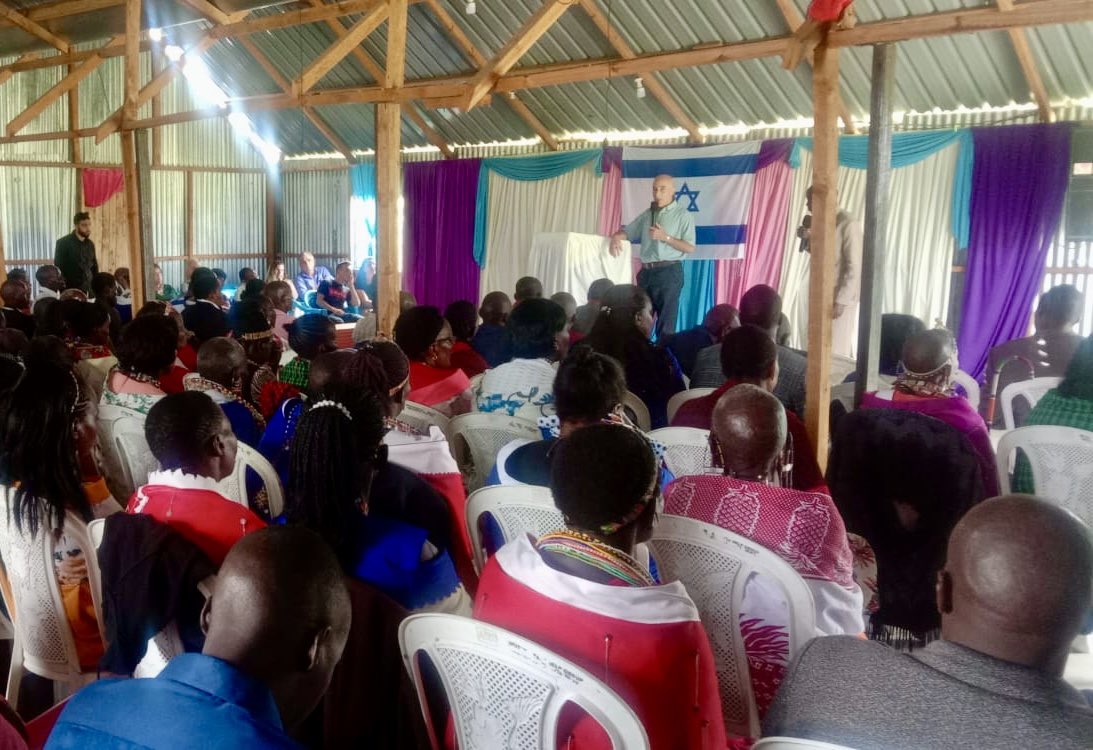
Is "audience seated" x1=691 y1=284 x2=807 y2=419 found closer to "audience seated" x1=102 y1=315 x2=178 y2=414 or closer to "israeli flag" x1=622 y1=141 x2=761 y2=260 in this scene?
"audience seated" x1=102 y1=315 x2=178 y2=414

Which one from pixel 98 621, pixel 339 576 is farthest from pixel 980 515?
pixel 98 621

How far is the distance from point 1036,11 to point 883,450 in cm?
252

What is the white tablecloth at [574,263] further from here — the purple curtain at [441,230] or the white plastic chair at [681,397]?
the white plastic chair at [681,397]

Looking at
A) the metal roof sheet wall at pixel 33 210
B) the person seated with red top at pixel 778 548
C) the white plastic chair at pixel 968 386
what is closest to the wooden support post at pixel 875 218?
the white plastic chair at pixel 968 386

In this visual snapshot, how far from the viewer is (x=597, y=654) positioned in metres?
1.52

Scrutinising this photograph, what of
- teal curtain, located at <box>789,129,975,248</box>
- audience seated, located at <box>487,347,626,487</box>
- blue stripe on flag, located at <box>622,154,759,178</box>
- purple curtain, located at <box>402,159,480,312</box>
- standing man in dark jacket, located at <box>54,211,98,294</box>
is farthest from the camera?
purple curtain, located at <box>402,159,480,312</box>

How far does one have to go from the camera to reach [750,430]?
2.28m

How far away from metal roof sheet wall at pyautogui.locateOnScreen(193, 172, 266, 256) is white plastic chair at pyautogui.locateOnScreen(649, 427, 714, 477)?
1389 centimetres

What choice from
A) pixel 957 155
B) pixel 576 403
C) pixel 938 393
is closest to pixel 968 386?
pixel 938 393

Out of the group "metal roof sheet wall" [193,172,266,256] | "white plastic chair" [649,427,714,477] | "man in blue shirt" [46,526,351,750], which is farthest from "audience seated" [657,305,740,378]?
"metal roof sheet wall" [193,172,266,256]

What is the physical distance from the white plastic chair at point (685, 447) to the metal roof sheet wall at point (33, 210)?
12923 mm

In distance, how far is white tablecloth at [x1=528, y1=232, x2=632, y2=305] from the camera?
9172mm

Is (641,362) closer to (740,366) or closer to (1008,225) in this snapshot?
(740,366)

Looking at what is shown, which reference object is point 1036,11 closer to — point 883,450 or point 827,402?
point 827,402
